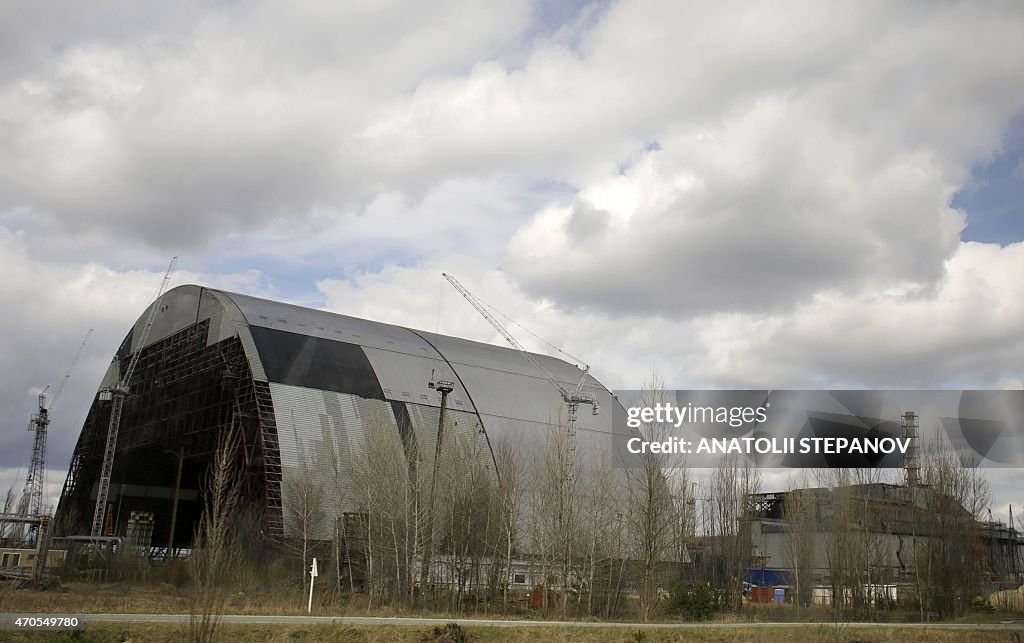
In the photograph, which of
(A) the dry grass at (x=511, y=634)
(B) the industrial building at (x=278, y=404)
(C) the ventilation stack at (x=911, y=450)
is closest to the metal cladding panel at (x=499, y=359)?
(B) the industrial building at (x=278, y=404)

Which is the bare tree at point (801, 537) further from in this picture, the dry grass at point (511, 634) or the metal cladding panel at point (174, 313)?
the metal cladding panel at point (174, 313)

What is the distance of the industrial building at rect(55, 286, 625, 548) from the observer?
5072 cm

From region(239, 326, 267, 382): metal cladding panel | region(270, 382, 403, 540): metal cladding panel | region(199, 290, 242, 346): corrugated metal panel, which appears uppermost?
region(199, 290, 242, 346): corrugated metal panel

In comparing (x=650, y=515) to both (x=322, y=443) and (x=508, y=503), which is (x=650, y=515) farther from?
(x=322, y=443)

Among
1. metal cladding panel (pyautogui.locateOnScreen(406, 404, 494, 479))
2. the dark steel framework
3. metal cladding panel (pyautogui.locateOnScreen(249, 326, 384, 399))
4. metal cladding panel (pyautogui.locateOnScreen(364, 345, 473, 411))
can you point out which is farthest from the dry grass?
metal cladding panel (pyautogui.locateOnScreen(364, 345, 473, 411))

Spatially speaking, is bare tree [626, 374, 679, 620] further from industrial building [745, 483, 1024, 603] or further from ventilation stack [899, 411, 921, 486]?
ventilation stack [899, 411, 921, 486]

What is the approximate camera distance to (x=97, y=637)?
20.9 metres

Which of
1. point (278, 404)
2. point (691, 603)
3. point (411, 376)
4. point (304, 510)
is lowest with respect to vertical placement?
point (691, 603)

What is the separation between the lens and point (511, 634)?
1016 inches

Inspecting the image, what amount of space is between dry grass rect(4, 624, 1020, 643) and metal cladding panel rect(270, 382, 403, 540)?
2197 centimetres

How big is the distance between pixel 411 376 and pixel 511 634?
35.7m

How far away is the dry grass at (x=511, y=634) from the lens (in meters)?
21.6

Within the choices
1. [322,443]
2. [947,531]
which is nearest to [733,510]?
[947,531]

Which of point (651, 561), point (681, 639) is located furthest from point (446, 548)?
point (681, 639)
